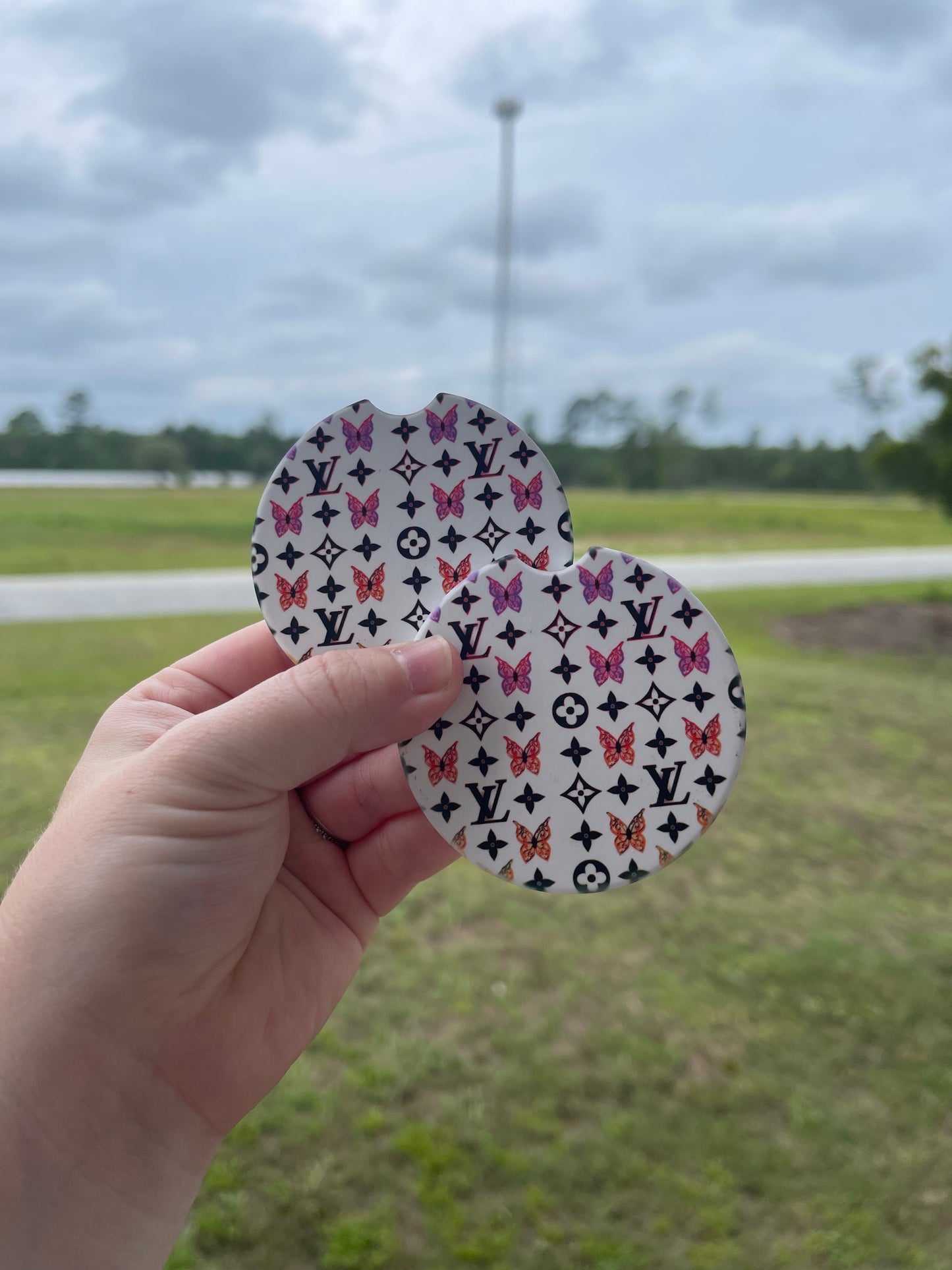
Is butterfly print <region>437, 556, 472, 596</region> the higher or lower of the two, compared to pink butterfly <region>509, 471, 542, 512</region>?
lower

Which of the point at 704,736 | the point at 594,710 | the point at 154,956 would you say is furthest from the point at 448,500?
the point at 154,956

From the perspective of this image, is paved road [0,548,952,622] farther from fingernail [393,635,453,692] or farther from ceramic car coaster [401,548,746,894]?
fingernail [393,635,453,692]

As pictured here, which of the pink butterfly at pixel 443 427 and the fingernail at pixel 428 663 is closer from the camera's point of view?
the fingernail at pixel 428 663

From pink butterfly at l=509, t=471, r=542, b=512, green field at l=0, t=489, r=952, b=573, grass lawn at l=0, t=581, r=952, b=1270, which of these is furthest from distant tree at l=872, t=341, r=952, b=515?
pink butterfly at l=509, t=471, r=542, b=512

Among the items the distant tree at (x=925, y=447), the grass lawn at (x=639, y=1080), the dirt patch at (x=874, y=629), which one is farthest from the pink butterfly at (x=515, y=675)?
the distant tree at (x=925, y=447)

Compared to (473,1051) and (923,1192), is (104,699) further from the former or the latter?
(923,1192)

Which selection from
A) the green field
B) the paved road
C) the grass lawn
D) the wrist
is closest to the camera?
the wrist

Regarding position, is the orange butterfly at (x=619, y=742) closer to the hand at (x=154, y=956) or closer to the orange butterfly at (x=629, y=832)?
the orange butterfly at (x=629, y=832)
